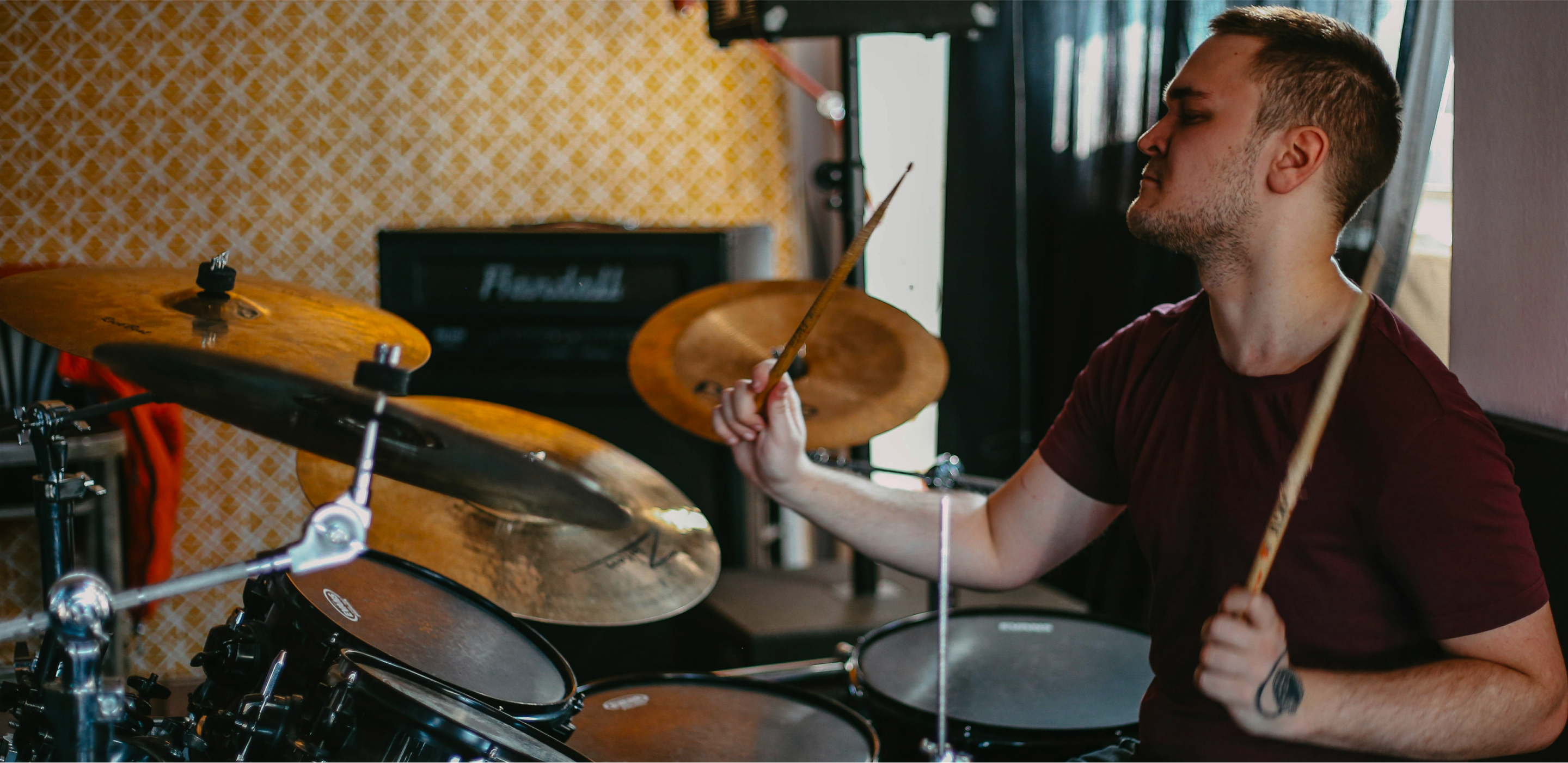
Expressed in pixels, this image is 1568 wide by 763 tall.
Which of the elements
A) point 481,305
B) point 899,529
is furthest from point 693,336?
point 481,305

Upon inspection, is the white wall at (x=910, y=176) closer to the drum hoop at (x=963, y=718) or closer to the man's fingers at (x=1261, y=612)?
the drum hoop at (x=963, y=718)

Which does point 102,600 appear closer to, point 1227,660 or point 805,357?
point 1227,660

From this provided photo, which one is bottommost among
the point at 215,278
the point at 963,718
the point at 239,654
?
the point at 963,718

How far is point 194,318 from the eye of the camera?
120cm

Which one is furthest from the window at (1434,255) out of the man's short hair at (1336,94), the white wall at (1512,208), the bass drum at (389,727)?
the bass drum at (389,727)

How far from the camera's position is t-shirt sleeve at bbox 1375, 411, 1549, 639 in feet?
3.20

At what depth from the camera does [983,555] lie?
142 centimetres

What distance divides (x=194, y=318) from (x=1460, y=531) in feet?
4.21

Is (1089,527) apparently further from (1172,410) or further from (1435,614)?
(1435,614)

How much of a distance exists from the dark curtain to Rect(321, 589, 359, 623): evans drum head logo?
1.26 metres

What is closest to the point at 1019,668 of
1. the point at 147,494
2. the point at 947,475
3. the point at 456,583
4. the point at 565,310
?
the point at 947,475

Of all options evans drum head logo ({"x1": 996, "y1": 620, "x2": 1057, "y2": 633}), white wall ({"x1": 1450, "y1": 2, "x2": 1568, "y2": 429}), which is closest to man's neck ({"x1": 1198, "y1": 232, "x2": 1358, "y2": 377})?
white wall ({"x1": 1450, "y1": 2, "x2": 1568, "y2": 429})

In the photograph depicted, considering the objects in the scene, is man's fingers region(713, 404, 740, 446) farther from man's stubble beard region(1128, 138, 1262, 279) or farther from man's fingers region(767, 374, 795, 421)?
man's stubble beard region(1128, 138, 1262, 279)

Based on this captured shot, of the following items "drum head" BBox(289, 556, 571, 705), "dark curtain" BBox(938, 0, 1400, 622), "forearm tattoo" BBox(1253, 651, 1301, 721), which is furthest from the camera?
"dark curtain" BBox(938, 0, 1400, 622)
